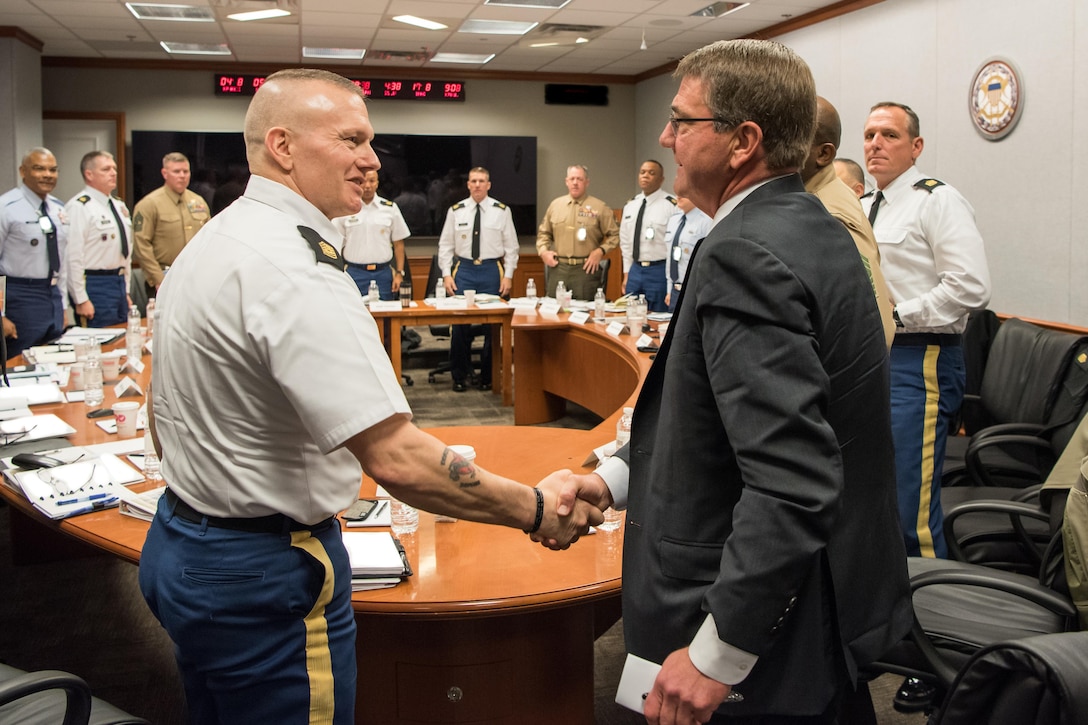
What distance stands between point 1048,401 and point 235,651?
315 centimetres

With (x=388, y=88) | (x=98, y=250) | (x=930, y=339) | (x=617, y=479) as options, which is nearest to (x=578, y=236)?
(x=388, y=88)

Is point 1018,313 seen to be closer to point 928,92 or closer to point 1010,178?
point 1010,178

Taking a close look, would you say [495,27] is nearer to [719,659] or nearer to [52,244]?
[52,244]

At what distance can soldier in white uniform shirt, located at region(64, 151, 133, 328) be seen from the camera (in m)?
6.62

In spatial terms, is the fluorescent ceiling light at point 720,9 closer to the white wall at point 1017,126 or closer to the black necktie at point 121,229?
the white wall at point 1017,126

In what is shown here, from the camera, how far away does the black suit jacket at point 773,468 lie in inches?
44.4

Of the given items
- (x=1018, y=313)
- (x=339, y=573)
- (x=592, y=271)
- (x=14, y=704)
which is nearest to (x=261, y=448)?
(x=339, y=573)

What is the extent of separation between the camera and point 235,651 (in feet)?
4.73

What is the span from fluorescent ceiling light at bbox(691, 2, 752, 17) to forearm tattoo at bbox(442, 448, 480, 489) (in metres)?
6.80

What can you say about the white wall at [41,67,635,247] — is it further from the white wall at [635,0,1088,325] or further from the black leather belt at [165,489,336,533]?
the black leather belt at [165,489,336,533]

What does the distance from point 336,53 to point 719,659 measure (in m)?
9.77

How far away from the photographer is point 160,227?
776 cm

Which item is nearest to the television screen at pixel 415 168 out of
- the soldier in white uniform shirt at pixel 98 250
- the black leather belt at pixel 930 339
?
the soldier in white uniform shirt at pixel 98 250

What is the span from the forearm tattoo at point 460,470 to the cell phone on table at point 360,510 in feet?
2.34
